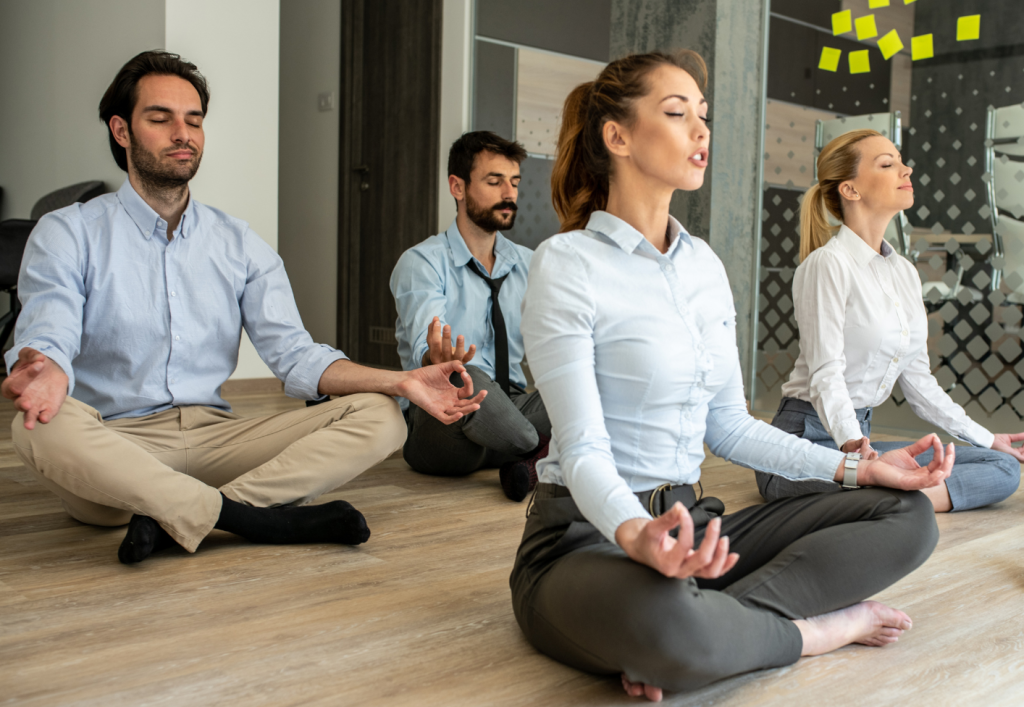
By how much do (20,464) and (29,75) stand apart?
12.3 ft

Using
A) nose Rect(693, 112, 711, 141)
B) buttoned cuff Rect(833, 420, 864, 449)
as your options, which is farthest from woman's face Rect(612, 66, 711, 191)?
buttoned cuff Rect(833, 420, 864, 449)

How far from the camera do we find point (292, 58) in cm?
589

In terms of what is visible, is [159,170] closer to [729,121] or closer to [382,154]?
[729,121]

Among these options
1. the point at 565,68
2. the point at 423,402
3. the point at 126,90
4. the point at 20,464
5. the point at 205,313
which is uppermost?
the point at 565,68

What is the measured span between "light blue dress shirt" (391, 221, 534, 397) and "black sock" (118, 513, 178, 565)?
1.01 meters

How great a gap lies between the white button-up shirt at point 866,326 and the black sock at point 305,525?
3.54 ft

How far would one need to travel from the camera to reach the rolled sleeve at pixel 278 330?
201 centimetres

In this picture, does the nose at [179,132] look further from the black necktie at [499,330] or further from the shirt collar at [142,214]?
the black necktie at [499,330]

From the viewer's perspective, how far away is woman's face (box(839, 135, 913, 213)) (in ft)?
7.23

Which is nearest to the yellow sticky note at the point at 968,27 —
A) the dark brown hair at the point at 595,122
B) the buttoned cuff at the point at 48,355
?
the dark brown hair at the point at 595,122

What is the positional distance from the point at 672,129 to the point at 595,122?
0.13 m

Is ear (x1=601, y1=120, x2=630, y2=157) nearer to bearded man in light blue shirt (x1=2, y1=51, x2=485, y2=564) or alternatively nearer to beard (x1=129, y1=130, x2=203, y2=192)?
bearded man in light blue shirt (x1=2, y1=51, x2=485, y2=564)

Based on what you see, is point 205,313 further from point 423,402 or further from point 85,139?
point 85,139

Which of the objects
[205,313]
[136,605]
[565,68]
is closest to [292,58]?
[565,68]
